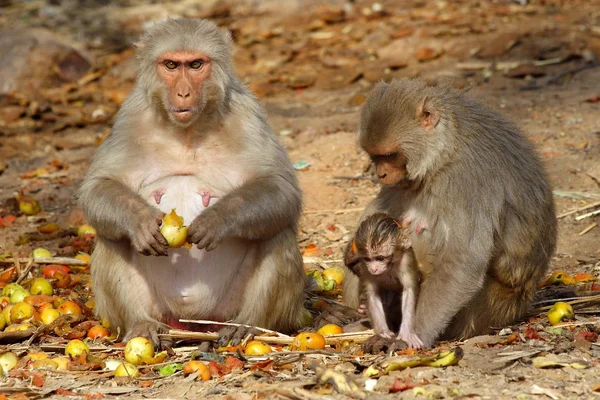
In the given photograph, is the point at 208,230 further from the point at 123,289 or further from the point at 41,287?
the point at 41,287

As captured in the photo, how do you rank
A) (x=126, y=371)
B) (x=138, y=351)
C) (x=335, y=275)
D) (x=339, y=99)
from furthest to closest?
(x=339, y=99)
(x=335, y=275)
(x=138, y=351)
(x=126, y=371)

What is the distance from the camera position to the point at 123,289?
6723 mm

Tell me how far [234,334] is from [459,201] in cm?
179

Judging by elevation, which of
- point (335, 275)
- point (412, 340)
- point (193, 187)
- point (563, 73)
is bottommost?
point (335, 275)

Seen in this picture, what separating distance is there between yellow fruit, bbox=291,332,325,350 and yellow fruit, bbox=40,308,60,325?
1.94m

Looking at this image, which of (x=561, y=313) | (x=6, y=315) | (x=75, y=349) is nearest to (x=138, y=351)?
(x=75, y=349)

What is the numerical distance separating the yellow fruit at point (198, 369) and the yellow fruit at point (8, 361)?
4.04 ft

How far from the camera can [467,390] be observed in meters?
5.23

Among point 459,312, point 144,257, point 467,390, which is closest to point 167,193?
point 144,257

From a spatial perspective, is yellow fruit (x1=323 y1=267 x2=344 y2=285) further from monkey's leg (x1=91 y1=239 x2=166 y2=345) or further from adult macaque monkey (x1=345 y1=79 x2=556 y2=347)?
monkey's leg (x1=91 y1=239 x2=166 y2=345)

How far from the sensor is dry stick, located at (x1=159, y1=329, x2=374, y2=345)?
6473mm

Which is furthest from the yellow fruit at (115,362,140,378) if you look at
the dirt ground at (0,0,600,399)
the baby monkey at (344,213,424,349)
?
the baby monkey at (344,213,424,349)

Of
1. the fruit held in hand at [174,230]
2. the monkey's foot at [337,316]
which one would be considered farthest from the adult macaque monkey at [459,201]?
the fruit held in hand at [174,230]

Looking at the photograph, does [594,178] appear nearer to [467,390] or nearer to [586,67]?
[586,67]
